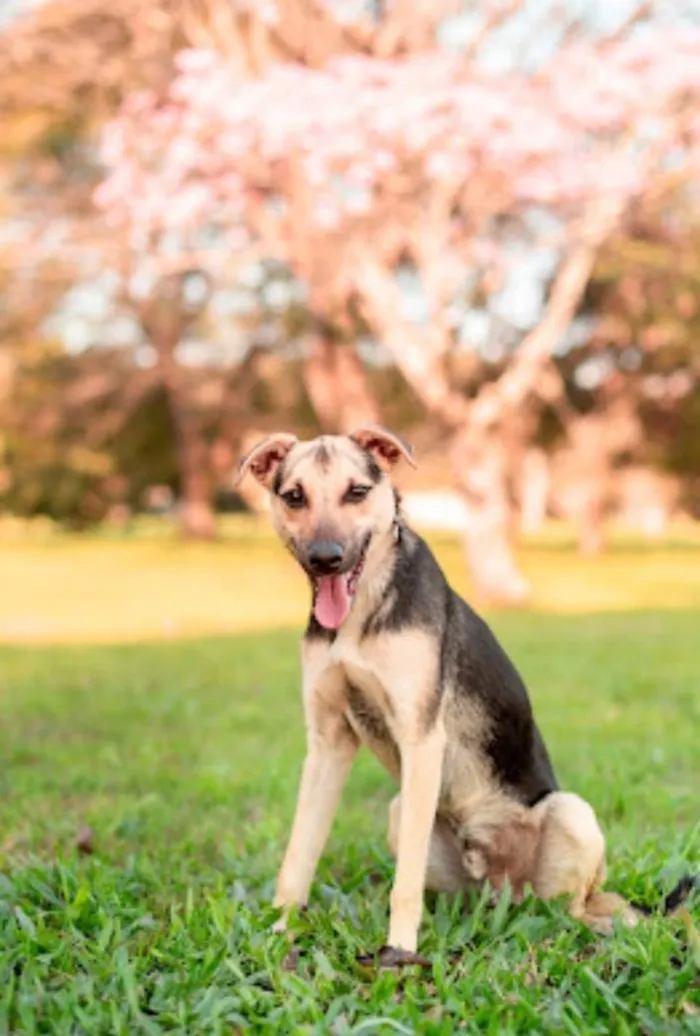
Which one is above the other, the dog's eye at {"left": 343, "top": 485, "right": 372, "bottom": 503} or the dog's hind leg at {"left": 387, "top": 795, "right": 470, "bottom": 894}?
the dog's eye at {"left": 343, "top": 485, "right": 372, "bottom": 503}

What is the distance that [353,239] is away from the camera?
16.3 m

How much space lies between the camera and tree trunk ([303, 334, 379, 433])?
875 inches

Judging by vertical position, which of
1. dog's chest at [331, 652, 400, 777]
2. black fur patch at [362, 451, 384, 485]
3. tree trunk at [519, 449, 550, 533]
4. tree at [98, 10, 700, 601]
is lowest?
tree trunk at [519, 449, 550, 533]

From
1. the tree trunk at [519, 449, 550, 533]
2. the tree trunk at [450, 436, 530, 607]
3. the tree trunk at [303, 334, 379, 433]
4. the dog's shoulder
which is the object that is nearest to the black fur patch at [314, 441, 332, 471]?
the dog's shoulder

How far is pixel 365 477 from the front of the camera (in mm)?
3605

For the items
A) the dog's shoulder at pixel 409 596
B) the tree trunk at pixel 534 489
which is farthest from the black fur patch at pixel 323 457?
the tree trunk at pixel 534 489

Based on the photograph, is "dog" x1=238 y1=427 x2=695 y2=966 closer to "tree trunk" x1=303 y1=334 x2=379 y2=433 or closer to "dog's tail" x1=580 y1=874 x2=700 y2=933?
"dog's tail" x1=580 y1=874 x2=700 y2=933

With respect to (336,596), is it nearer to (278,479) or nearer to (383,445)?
(278,479)

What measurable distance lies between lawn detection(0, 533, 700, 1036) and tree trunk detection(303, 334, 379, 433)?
10.5 metres

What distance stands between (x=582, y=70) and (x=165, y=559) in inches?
579

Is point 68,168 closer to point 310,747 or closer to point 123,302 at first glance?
point 123,302

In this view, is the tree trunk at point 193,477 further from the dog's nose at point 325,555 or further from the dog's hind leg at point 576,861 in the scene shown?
the dog's nose at point 325,555

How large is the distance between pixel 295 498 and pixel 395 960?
4.71 feet

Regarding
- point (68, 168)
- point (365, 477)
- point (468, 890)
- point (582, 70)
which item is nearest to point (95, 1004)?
point (468, 890)
